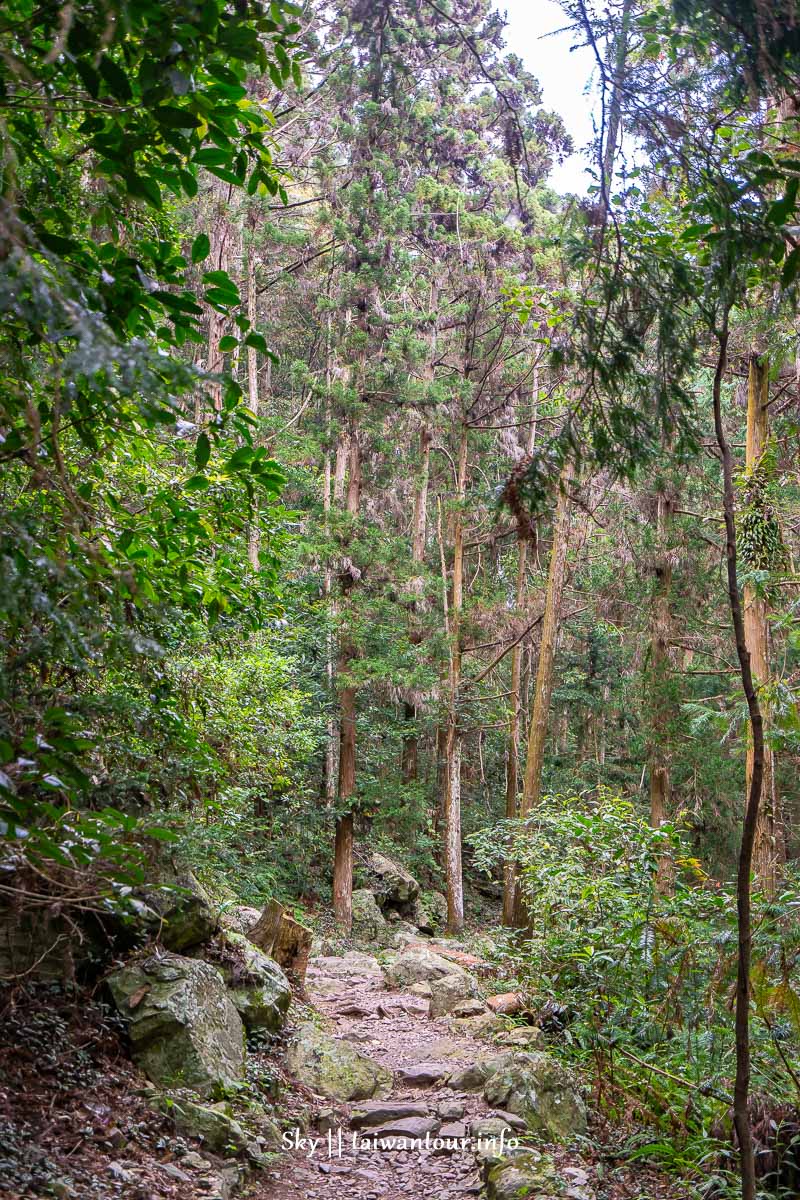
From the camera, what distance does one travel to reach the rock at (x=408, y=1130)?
6.27 m

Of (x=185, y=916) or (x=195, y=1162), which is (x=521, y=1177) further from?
(x=185, y=916)

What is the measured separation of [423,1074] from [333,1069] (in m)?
0.87

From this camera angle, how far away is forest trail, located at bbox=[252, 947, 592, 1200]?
5477 mm

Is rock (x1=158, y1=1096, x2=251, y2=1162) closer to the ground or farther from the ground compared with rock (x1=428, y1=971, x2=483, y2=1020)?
farther from the ground

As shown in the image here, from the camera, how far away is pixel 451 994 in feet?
35.8

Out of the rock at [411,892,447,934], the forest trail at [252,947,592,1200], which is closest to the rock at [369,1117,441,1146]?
the forest trail at [252,947,592,1200]

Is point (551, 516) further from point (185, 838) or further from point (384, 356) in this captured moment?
point (384, 356)

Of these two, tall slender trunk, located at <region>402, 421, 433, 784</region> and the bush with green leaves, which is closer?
the bush with green leaves

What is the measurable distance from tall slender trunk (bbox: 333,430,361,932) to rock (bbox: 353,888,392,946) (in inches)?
12.1

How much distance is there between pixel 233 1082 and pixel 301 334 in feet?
72.5

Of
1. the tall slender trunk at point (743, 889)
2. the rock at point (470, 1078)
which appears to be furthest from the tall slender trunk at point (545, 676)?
the tall slender trunk at point (743, 889)

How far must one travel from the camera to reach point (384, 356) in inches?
677

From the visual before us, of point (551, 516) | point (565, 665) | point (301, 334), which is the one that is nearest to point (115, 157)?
point (551, 516)

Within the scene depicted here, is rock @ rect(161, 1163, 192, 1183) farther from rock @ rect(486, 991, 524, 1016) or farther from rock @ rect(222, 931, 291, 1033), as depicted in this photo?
rock @ rect(486, 991, 524, 1016)
